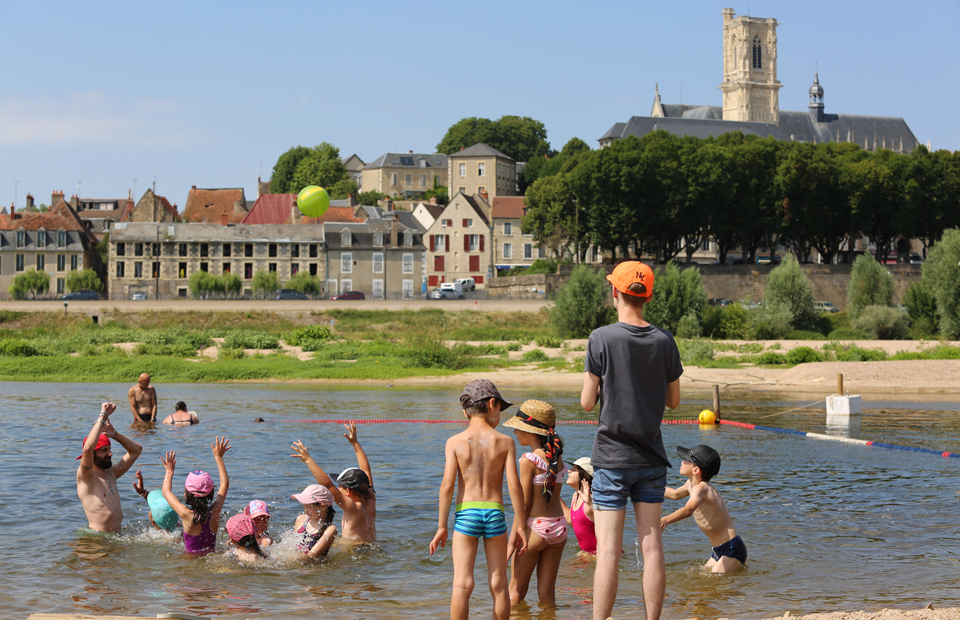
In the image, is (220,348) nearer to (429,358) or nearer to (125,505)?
(429,358)

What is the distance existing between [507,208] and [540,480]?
97350 millimetres

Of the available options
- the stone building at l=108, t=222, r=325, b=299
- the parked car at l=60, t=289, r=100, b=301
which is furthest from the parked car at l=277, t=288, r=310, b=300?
the parked car at l=60, t=289, r=100, b=301

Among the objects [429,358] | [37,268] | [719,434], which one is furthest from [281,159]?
[719,434]

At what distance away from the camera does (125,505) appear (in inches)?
512

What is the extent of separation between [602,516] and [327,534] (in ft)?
14.0

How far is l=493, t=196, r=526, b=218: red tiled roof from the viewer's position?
4060 inches

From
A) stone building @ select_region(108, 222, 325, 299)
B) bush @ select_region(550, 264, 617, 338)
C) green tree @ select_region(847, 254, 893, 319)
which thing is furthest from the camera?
stone building @ select_region(108, 222, 325, 299)

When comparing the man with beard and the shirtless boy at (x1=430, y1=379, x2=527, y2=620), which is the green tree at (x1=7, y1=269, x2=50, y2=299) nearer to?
the man with beard

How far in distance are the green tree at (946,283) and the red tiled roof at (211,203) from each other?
75.6 m

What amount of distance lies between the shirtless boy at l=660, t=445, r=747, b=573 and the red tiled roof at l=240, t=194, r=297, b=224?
3371 inches

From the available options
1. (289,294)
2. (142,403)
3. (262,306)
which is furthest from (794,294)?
(142,403)

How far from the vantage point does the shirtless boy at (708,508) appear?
8445 millimetres

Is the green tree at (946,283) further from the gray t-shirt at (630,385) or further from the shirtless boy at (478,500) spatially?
the shirtless boy at (478,500)

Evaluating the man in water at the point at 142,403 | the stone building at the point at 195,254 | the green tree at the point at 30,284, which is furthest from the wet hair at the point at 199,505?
the green tree at the point at 30,284
